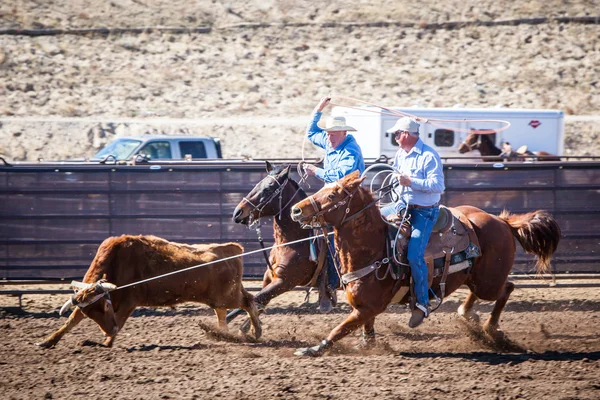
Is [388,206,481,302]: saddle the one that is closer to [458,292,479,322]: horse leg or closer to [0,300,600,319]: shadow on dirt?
[458,292,479,322]: horse leg

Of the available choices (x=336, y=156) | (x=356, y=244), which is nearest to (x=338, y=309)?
(x=336, y=156)

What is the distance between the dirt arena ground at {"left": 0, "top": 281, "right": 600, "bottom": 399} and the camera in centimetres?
576

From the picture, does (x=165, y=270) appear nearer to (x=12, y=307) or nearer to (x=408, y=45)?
(x=12, y=307)

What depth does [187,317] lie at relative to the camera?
9695 millimetres

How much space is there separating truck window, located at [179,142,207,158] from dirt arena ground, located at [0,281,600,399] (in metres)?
7.66

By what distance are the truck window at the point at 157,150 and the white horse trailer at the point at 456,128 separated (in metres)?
3.84

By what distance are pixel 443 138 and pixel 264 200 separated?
1082cm

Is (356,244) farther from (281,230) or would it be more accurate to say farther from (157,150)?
(157,150)

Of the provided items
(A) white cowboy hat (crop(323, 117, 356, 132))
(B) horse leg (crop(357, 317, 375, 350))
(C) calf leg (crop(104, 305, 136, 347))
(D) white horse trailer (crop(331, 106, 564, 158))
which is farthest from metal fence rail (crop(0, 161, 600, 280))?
(D) white horse trailer (crop(331, 106, 564, 158))

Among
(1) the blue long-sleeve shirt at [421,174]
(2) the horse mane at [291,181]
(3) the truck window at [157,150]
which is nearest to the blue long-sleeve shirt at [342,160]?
(2) the horse mane at [291,181]

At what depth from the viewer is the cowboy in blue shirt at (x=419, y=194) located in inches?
271

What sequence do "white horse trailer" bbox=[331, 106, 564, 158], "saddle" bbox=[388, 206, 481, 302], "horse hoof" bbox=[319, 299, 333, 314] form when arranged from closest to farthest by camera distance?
"saddle" bbox=[388, 206, 481, 302] < "horse hoof" bbox=[319, 299, 333, 314] < "white horse trailer" bbox=[331, 106, 564, 158]

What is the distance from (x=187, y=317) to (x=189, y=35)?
26.2 meters

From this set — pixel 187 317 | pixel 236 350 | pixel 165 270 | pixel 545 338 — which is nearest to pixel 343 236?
pixel 236 350
